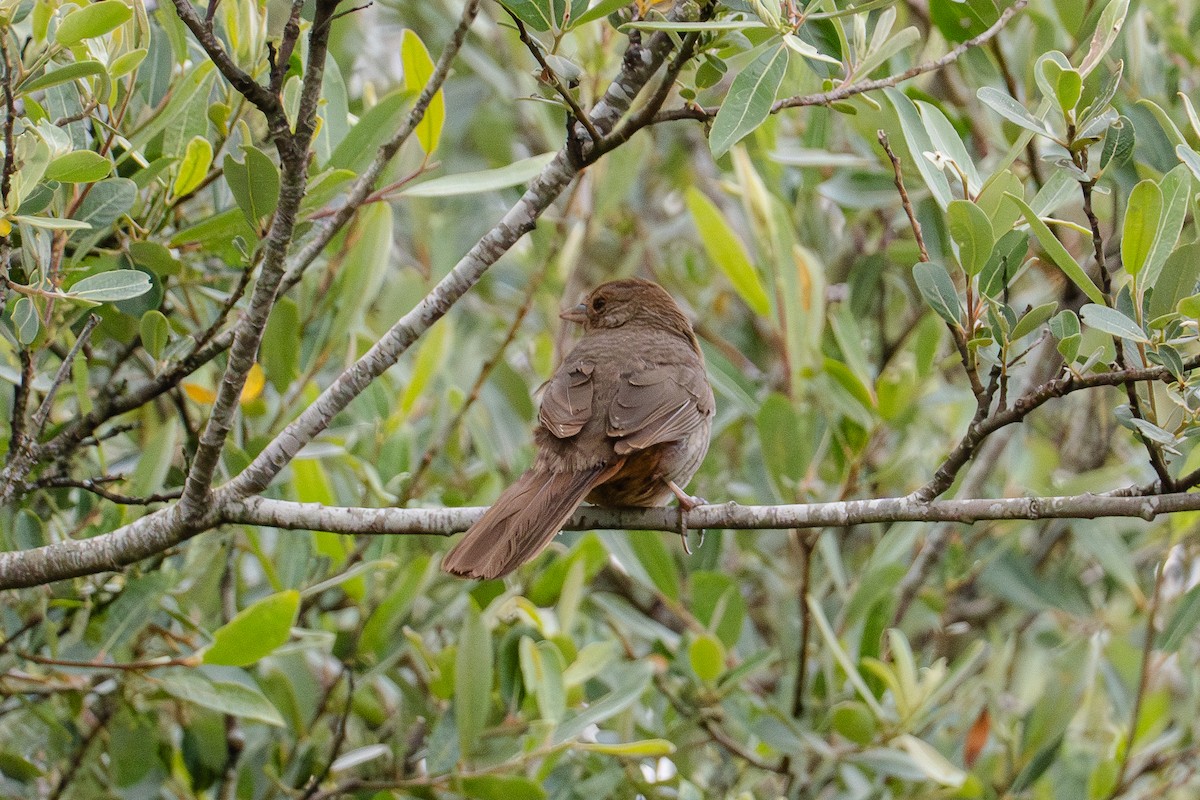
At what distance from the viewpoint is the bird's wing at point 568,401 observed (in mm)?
4102

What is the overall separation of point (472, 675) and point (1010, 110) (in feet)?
7.40

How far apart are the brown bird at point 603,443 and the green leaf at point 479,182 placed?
2.77ft

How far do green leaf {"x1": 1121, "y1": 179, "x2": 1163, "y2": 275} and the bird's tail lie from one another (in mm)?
1687

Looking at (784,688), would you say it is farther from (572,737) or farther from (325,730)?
(325,730)

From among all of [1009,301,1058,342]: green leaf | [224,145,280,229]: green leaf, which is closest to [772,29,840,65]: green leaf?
[1009,301,1058,342]: green leaf

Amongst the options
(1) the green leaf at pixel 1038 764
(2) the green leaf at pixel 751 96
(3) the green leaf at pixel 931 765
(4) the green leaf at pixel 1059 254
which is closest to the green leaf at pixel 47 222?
(2) the green leaf at pixel 751 96

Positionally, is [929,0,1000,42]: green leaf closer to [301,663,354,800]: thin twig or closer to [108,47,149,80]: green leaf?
[108,47,149,80]: green leaf

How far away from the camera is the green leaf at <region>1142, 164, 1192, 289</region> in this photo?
271cm

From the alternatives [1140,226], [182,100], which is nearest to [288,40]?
[182,100]

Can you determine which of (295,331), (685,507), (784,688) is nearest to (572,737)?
(685,507)

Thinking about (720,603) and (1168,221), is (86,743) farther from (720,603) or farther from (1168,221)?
(1168,221)

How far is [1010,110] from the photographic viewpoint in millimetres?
2732

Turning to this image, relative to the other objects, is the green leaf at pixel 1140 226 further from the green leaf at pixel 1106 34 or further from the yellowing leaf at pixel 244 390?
the yellowing leaf at pixel 244 390

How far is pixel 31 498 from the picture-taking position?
3533 mm
